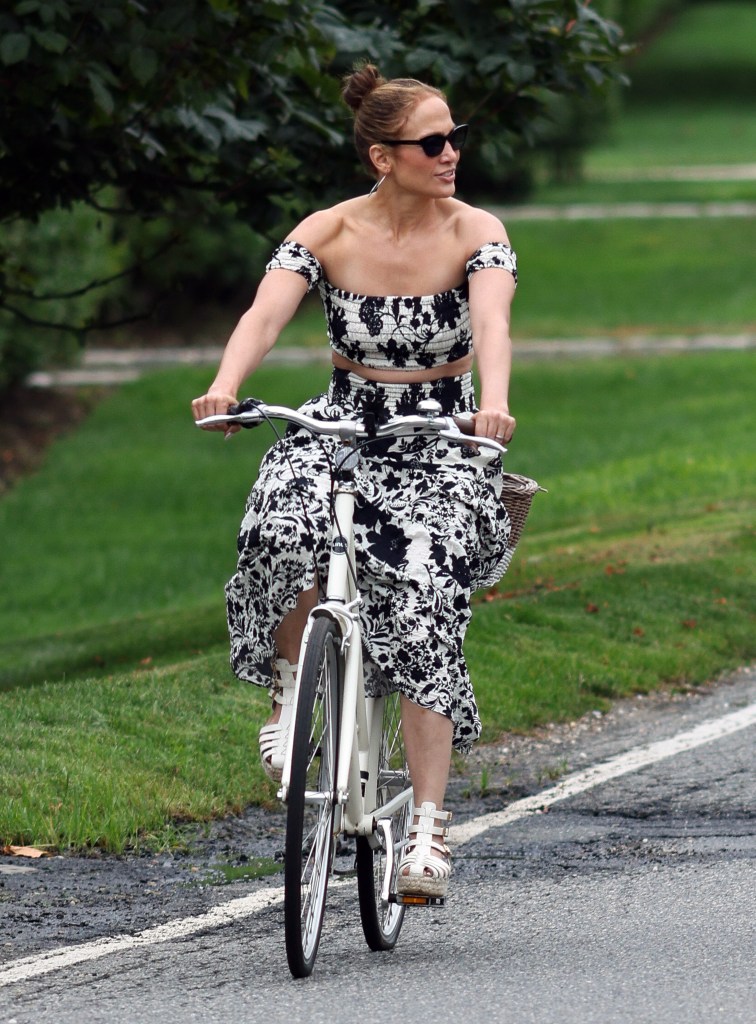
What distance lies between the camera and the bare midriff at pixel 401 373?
499 centimetres

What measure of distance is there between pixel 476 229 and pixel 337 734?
4.46 ft

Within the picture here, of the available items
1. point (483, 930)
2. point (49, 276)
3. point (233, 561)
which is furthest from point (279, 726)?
point (49, 276)

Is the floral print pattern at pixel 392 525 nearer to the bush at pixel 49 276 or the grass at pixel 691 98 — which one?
the bush at pixel 49 276

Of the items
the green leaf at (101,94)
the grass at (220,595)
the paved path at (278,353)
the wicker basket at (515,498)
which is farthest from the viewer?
the paved path at (278,353)

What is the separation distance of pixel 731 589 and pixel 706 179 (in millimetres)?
40660

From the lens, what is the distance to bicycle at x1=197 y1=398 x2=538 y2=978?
436cm

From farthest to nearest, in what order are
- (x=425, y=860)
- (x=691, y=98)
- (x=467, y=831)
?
1. (x=691, y=98)
2. (x=467, y=831)
3. (x=425, y=860)

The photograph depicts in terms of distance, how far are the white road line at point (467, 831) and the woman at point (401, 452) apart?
0.54m

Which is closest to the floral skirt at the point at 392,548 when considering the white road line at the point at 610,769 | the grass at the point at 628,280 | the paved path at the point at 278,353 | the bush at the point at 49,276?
the white road line at the point at 610,769

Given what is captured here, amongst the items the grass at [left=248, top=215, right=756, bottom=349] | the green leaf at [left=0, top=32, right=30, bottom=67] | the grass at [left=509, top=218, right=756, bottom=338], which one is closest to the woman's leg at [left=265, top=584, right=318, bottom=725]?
the green leaf at [left=0, top=32, right=30, bottom=67]

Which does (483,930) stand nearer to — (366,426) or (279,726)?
(279,726)

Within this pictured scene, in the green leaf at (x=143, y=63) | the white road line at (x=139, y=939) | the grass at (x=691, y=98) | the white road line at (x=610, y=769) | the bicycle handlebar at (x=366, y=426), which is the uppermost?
the green leaf at (x=143, y=63)

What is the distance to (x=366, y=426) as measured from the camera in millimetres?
4613

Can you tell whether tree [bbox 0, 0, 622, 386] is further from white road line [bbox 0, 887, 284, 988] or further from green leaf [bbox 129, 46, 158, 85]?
white road line [bbox 0, 887, 284, 988]
